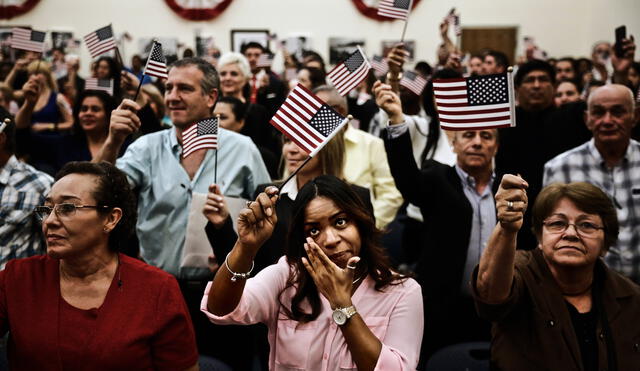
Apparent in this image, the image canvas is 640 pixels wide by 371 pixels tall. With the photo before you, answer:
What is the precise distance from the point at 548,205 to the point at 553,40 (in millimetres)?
14125

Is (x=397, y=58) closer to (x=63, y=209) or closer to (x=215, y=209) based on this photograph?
(x=215, y=209)

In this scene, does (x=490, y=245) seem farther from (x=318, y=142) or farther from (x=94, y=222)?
(x=94, y=222)

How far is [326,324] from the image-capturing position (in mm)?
2453

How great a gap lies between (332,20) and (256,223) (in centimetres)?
1415

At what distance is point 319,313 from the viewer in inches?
97.3

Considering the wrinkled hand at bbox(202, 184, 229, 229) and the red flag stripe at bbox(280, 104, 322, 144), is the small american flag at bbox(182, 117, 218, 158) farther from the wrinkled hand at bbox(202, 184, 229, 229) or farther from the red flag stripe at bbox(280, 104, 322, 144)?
the red flag stripe at bbox(280, 104, 322, 144)

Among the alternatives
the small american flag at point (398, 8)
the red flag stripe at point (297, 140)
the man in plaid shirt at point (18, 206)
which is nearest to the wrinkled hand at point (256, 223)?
the red flag stripe at point (297, 140)

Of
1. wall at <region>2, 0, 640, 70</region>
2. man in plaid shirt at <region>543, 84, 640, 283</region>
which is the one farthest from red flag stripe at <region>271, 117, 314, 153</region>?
wall at <region>2, 0, 640, 70</region>

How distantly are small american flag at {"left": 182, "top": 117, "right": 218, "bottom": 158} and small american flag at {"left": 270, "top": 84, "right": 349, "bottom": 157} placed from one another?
534mm

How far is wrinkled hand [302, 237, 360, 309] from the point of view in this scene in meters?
2.26

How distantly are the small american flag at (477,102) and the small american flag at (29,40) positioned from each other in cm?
428

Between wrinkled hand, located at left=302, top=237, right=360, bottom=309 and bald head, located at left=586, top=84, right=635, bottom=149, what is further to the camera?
bald head, located at left=586, top=84, right=635, bottom=149

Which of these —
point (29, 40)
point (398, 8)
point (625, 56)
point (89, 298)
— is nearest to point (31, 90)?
point (29, 40)

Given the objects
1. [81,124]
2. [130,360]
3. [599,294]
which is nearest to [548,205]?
[599,294]
